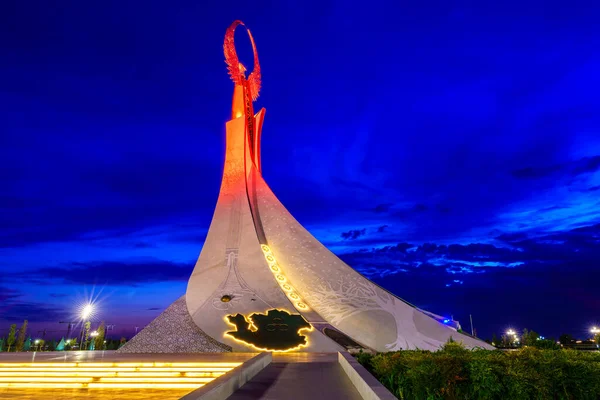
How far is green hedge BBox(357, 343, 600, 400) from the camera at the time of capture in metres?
3.45

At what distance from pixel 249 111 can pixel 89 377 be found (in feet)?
28.9

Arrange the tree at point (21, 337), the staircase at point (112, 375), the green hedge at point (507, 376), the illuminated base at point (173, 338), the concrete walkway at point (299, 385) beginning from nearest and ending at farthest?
the green hedge at point (507, 376) → the concrete walkway at point (299, 385) → the staircase at point (112, 375) → the illuminated base at point (173, 338) → the tree at point (21, 337)

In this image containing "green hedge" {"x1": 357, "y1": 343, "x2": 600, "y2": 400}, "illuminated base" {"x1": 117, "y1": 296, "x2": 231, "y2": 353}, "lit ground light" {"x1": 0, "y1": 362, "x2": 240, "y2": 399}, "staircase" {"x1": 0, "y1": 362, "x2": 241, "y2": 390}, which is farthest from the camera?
"illuminated base" {"x1": 117, "y1": 296, "x2": 231, "y2": 353}

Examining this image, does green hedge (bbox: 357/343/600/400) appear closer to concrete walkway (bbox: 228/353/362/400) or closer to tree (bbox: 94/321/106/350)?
concrete walkway (bbox: 228/353/362/400)

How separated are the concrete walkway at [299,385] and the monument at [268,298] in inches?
127

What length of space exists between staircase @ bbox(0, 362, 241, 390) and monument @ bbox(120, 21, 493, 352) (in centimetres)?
307

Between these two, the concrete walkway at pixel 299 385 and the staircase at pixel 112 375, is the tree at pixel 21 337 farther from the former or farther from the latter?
the concrete walkway at pixel 299 385

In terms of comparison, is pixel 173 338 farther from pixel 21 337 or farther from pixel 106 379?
pixel 21 337

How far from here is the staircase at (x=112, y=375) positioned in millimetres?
5000

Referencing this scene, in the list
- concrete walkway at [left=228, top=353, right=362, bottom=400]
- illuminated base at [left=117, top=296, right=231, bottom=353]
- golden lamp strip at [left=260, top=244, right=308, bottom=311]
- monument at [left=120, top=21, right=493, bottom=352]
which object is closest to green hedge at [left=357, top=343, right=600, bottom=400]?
concrete walkway at [left=228, top=353, right=362, bottom=400]

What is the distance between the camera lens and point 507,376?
349 centimetres

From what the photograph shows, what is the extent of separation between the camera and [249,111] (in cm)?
1243

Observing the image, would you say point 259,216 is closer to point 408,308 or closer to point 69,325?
point 408,308

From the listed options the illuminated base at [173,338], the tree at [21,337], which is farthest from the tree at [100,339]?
the illuminated base at [173,338]
